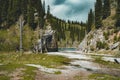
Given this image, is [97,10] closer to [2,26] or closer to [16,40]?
[16,40]

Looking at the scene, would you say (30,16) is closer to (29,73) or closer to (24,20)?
(24,20)

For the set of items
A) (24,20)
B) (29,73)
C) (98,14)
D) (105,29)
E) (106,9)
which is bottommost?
(29,73)

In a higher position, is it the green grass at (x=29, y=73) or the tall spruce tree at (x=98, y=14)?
the tall spruce tree at (x=98, y=14)

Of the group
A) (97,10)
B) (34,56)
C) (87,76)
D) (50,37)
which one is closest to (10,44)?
(50,37)

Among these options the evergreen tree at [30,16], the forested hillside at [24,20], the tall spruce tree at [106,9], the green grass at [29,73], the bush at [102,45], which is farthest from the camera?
the evergreen tree at [30,16]

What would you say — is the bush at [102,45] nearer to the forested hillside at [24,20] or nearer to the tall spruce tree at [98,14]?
the tall spruce tree at [98,14]

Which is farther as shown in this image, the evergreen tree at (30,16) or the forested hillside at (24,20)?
the evergreen tree at (30,16)

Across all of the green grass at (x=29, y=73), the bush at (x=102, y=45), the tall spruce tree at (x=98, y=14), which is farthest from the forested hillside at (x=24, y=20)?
the green grass at (x=29, y=73)

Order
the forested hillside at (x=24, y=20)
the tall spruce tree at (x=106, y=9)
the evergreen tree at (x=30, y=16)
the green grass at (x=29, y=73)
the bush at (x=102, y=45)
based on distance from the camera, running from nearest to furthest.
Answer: the green grass at (x=29, y=73) < the bush at (x=102, y=45) < the forested hillside at (x=24, y=20) < the tall spruce tree at (x=106, y=9) < the evergreen tree at (x=30, y=16)

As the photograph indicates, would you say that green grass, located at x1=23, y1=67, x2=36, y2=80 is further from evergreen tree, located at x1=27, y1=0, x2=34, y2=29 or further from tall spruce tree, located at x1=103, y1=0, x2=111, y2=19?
evergreen tree, located at x1=27, y1=0, x2=34, y2=29

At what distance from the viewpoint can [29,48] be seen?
146250mm

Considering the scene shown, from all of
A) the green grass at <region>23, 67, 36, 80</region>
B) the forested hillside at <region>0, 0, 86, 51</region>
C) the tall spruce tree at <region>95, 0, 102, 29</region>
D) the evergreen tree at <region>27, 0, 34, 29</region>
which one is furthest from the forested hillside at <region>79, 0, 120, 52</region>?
the green grass at <region>23, 67, 36, 80</region>

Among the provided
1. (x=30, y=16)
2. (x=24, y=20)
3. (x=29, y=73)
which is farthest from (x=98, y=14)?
(x=29, y=73)

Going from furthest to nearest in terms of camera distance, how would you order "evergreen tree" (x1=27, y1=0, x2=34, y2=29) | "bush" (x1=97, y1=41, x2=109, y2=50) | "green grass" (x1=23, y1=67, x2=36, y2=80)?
1. "evergreen tree" (x1=27, y1=0, x2=34, y2=29)
2. "bush" (x1=97, y1=41, x2=109, y2=50)
3. "green grass" (x1=23, y1=67, x2=36, y2=80)
